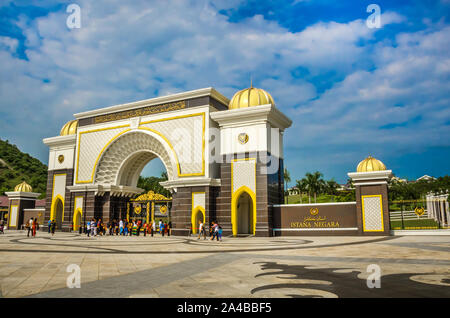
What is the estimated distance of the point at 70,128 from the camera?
33.5 meters

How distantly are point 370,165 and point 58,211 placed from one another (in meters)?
28.0

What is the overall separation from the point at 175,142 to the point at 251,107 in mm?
6646

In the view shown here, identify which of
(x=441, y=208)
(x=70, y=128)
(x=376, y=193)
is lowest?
(x=441, y=208)

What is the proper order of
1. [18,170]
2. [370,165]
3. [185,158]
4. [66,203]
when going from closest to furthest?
[370,165] < [185,158] < [66,203] < [18,170]

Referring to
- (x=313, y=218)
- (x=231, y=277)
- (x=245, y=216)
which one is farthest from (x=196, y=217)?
(x=231, y=277)

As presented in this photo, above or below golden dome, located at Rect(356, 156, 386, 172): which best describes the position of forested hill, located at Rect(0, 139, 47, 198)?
above

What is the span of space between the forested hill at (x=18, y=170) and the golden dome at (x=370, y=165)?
5490cm

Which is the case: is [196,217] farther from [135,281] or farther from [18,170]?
[18,170]

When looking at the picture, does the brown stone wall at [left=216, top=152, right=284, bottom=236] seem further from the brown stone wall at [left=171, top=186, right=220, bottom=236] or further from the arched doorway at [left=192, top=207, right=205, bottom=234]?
the arched doorway at [left=192, top=207, right=205, bottom=234]

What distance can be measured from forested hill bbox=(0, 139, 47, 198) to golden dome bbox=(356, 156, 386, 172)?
180ft

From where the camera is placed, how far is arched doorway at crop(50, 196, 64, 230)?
32.3 metres

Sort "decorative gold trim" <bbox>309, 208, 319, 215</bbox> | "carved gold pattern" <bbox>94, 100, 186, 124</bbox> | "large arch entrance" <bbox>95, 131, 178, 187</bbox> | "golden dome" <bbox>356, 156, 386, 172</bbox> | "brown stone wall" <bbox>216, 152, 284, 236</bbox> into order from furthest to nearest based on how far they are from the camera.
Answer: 1. "large arch entrance" <bbox>95, 131, 178, 187</bbox>
2. "carved gold pattern" <bbox>94, 100, 186, 124</bbox>
3. "decorative gold trim" <bbox>309, 208, 319, 215</bbox>
4. "brown stone wall" <bbox>216, 152, 284, 236</bbox>
5. "golden dome" <bbox>356, 156, 386, 172</bbox>

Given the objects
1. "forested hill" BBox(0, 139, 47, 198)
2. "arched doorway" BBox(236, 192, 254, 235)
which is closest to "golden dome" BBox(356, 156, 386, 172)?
"arched doorway" BBox(236, 192, 254, 235)

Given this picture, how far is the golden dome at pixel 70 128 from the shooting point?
33312 mm
